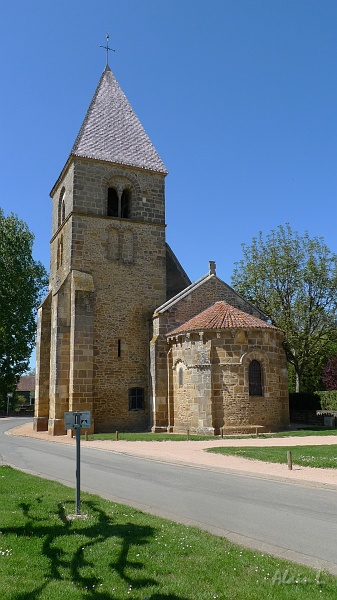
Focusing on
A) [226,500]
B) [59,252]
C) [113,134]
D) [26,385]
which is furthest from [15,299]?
[226,500]

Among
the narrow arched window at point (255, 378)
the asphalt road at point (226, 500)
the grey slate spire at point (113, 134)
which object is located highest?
the grey slate spire at point (113, 134)

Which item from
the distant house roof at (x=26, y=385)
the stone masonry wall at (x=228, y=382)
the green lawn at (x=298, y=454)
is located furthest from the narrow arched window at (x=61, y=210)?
the distant house roof at (x=26, y=385)

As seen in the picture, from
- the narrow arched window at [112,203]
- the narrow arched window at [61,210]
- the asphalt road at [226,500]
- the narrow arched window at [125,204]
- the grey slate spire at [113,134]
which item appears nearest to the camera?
the asphalt road at [226,500]

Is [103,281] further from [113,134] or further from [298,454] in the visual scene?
[298,454]

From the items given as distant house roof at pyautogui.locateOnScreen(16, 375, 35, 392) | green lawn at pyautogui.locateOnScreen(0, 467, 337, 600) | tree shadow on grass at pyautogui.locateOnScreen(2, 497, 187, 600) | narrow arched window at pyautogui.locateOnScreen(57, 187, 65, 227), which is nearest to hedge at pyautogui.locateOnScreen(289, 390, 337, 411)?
narrow arched window at pyautogui.locateOnScreen(57, 187, 65, 227)

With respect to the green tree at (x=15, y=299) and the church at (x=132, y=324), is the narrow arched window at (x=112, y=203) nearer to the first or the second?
the church at (x=132, y=324)

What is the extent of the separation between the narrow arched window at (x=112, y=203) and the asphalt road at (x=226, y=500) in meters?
16.8

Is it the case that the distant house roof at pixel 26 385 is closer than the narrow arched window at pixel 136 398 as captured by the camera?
No

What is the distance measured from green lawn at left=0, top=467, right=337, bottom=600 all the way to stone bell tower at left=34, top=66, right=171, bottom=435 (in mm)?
17079

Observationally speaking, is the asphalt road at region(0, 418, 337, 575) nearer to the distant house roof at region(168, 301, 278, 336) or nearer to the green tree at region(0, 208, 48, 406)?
the distant house roof at region(168, 301, 278, 336)

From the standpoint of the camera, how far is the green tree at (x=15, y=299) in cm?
4341

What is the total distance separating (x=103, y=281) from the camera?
85.3 ft

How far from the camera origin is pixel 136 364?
25922 mm

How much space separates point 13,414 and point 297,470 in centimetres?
4218
